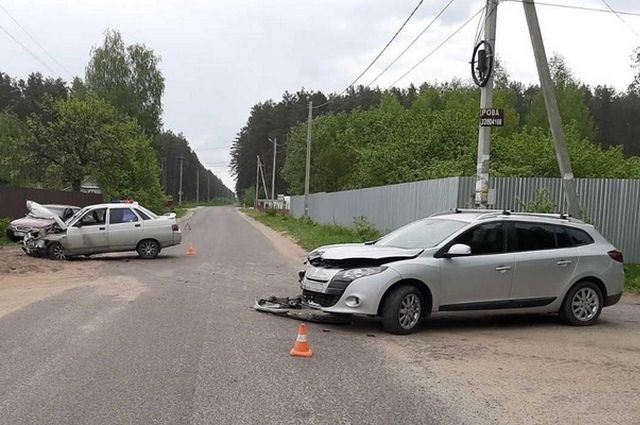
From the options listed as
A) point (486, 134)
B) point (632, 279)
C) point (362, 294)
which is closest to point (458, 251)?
point (362, 294)

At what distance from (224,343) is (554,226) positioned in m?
5.26

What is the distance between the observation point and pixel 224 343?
7.56 meters

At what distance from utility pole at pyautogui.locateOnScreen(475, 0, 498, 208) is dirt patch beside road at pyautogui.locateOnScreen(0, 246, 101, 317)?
8.27 meters

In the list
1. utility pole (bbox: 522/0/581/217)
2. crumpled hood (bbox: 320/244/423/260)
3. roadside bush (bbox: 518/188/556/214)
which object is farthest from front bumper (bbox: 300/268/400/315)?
roadside bush (bbox: 518/188/556/214)

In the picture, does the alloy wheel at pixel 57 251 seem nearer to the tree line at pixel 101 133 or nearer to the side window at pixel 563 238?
the side window at pixel 563 238

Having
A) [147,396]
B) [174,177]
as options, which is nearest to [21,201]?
[147,396]

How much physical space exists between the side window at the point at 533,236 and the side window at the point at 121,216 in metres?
12.0

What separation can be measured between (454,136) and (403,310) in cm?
2702

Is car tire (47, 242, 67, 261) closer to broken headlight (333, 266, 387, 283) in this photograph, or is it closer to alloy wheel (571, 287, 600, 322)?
broken headlight (333, 266, 387, 283)

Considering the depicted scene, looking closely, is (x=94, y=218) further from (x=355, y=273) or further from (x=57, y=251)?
(x=355, y=273)

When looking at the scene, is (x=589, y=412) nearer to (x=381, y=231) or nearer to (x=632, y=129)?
(x=381, y=231)

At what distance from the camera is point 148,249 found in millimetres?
18625

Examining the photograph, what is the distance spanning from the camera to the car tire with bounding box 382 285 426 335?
27.6 ft

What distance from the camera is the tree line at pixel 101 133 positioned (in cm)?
4078
